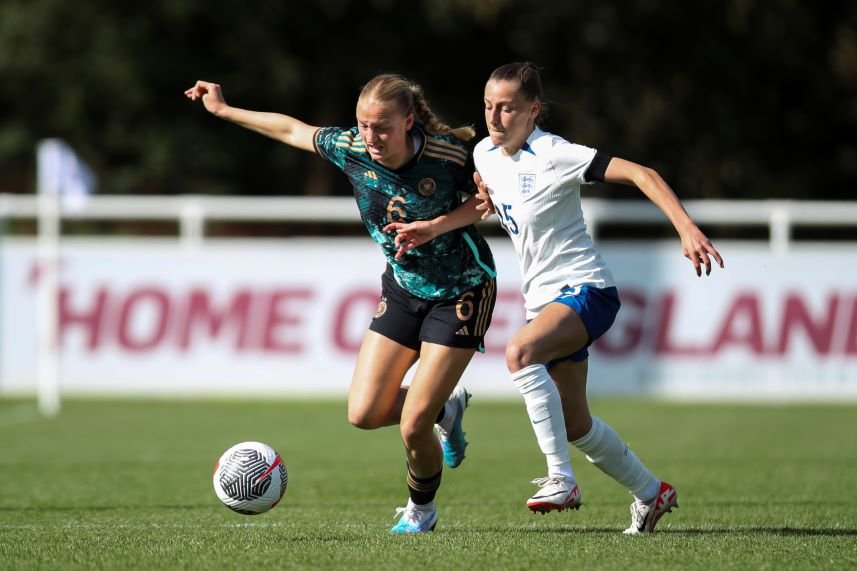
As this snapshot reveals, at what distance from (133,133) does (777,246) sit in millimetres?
18498

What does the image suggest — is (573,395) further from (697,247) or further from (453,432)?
(697,247)

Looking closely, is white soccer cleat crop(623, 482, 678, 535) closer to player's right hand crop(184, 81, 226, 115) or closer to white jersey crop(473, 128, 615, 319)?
white jersey crop(473, 128, 615, 319)

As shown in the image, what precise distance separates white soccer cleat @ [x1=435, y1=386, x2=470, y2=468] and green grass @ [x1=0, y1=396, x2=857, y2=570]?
1.15 feet

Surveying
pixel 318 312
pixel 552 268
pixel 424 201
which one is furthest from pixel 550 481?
pixel 318 312

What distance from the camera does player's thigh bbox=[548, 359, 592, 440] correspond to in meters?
6.54

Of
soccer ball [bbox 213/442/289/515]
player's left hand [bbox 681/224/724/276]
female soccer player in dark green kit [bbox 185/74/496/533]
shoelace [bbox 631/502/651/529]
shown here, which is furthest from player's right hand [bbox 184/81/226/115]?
shoelace [bbox 631/502/651/529]

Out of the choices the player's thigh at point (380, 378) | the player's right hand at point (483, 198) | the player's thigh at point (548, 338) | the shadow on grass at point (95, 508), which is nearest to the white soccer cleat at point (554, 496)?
the player's thigh at point (548, 338)

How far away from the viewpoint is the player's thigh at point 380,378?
684 cm

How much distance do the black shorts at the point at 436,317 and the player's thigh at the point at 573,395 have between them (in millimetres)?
461

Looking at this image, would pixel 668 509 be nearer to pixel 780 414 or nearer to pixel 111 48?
pixel 780 414

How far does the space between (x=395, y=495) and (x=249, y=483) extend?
2.08 metres

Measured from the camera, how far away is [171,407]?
15.6 metres

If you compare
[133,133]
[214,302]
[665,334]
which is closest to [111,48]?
[133,133]

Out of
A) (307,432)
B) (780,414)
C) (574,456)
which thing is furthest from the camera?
(780,414)
